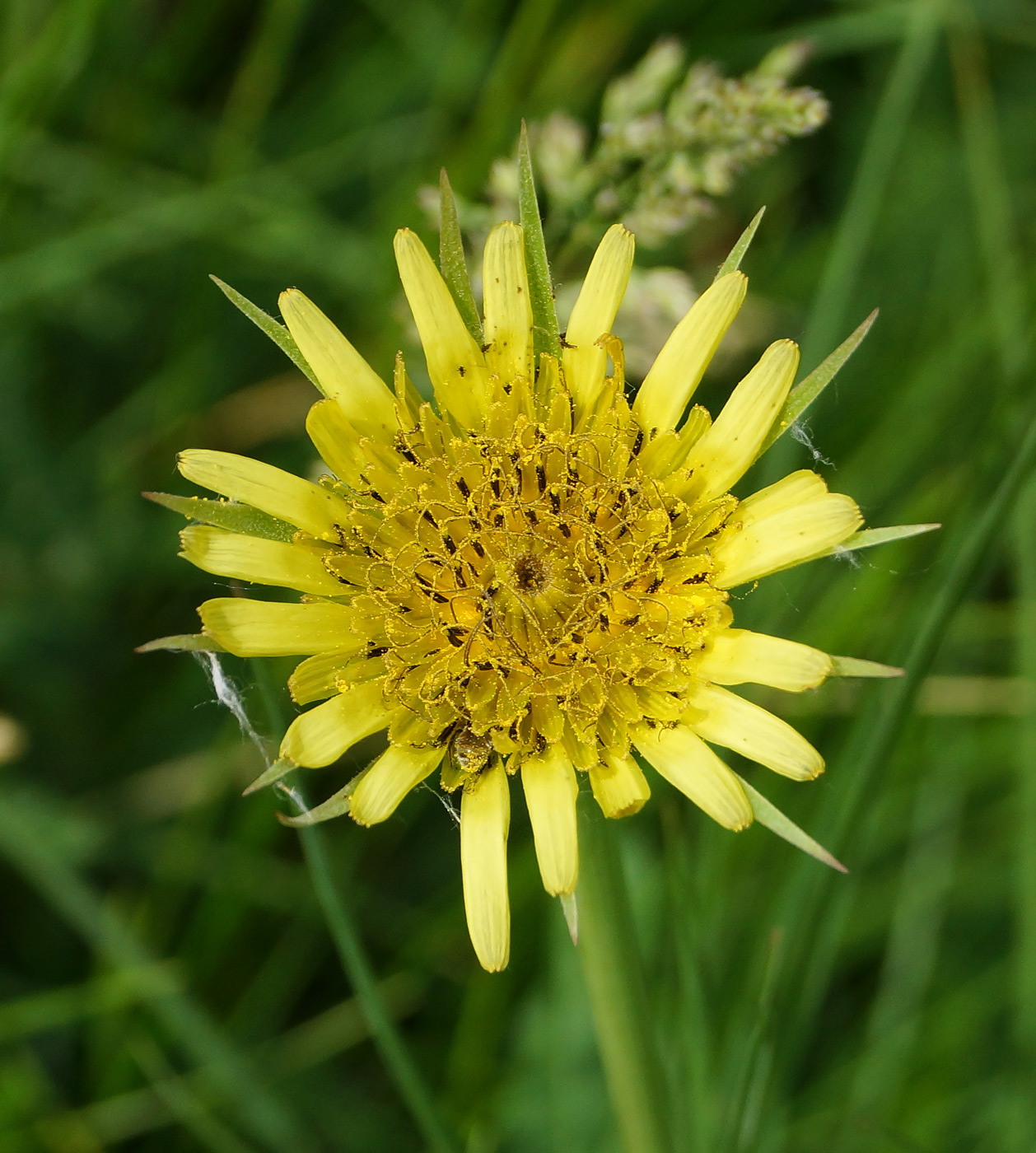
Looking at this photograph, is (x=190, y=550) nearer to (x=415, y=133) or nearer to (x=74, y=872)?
(x=74, y=872)

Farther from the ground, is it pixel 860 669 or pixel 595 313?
pixel 595 313

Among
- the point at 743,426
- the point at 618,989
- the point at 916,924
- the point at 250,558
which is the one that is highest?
the point at 250,558

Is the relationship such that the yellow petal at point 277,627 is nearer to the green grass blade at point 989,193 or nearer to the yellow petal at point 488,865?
the yellow petal at point 488,865

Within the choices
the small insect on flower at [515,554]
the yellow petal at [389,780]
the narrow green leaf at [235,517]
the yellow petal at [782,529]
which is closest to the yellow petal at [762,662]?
the small insect on flower at [515,554]

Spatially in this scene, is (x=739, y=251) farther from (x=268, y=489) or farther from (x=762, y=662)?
(x=268, y=489)

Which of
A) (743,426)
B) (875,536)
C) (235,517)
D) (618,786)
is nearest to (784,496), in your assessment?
(743,426)

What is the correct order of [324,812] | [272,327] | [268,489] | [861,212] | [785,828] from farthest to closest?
[861,212] → [268,489] → [272,327] → [324,812] → [785,828]
